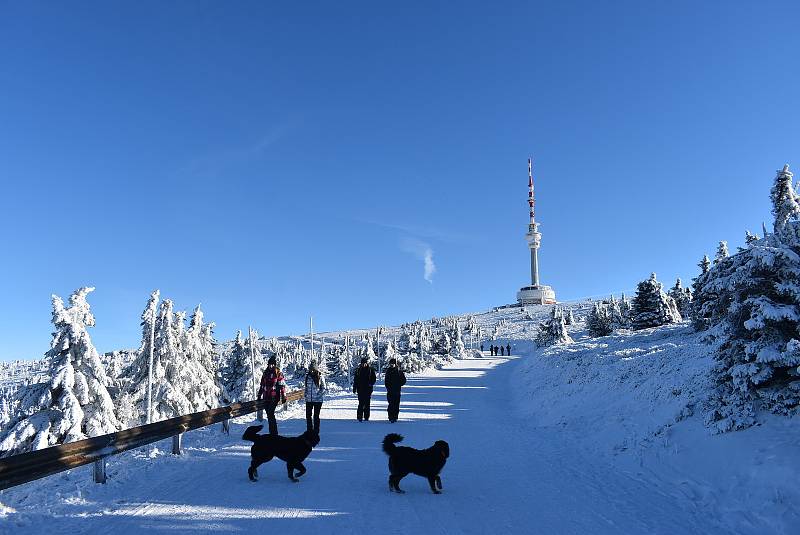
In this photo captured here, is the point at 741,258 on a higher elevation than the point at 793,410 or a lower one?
higher

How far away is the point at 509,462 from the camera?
10.8 meters

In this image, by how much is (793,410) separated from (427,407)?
1538cm

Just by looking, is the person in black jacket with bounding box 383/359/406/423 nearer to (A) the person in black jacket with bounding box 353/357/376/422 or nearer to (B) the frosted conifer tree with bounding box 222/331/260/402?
(A) the person in black jacket with bounding box 353/357/376/422

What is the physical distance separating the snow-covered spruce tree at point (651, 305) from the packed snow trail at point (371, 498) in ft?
153

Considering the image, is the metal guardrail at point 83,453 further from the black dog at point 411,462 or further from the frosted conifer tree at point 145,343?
the frosted conifer tree at point 145,343

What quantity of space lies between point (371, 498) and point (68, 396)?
18.4 m

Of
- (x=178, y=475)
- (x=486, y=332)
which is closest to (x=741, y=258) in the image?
(x=178, y=475)

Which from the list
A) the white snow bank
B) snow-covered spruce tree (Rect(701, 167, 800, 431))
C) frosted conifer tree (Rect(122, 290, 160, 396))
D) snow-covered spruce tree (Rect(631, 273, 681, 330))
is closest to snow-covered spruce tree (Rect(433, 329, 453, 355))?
snow-covered spruce tree (Rect(631, 273, 681, 330))

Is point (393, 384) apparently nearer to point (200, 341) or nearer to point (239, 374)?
point (200, 341)

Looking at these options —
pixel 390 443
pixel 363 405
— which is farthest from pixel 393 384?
pixel 390 443

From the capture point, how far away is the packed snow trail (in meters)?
6.64

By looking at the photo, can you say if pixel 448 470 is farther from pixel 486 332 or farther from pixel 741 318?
pixel 486 332

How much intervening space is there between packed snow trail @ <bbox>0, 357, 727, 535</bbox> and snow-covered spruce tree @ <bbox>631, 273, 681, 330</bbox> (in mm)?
46689

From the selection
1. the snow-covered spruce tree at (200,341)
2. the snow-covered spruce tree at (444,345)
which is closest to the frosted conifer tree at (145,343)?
the snow-covered spruce tree at (200,341)
